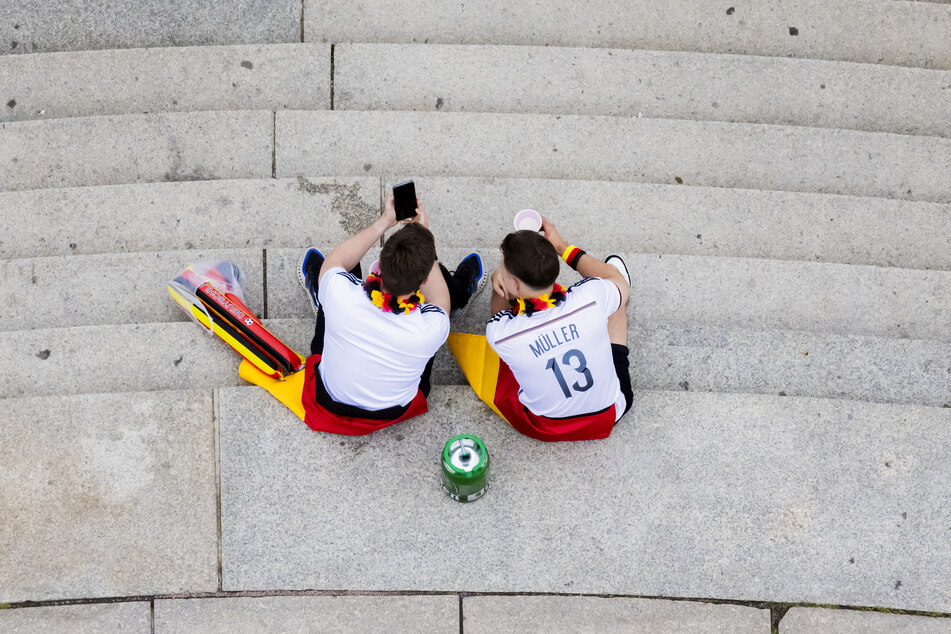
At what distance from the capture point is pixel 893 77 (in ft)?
17.0

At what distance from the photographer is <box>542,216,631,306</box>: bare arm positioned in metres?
3.78

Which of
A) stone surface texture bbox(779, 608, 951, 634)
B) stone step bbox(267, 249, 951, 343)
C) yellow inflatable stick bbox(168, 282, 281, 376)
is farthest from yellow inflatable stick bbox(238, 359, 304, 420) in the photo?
stone surface texture bbox(779, 608, 951, 634)

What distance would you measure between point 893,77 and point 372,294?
4412mm

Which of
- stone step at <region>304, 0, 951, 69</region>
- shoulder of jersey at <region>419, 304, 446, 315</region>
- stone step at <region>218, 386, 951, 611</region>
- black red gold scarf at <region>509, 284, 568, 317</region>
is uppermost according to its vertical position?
stone step at <region>304, 0, 951, 69</region>

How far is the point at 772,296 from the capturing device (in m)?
4.34

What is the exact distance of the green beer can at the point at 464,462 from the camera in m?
3.39

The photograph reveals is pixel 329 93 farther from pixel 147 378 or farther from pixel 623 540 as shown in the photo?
pixel 623 540

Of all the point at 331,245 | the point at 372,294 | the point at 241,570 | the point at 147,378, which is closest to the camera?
the point at 372,294

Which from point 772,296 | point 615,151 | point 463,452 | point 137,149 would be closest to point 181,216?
point 137,149

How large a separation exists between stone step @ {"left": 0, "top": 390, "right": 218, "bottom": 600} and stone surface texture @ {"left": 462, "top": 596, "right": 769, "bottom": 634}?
1.40 m

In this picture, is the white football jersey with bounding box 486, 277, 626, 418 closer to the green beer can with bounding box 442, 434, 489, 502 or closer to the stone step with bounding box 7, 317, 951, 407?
the green beer can with bounding box 442, 434, 489, 502

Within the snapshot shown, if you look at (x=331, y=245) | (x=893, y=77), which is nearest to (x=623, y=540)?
(x=331, y=245)

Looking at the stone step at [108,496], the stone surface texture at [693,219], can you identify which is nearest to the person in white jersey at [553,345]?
the stone surface texture at [693,219]

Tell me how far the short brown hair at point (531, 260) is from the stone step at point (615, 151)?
5.54 feet
